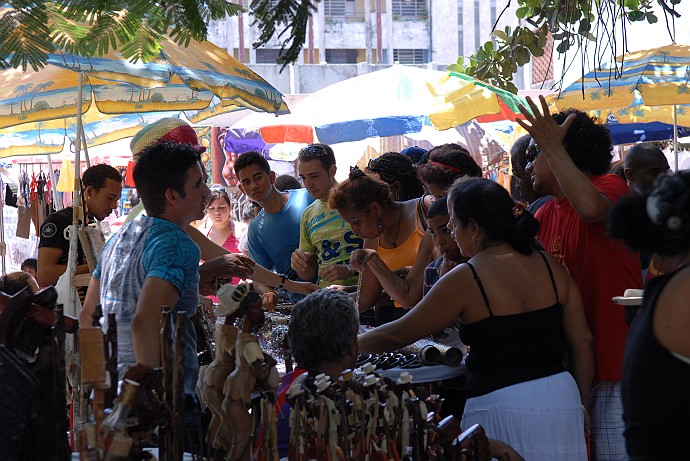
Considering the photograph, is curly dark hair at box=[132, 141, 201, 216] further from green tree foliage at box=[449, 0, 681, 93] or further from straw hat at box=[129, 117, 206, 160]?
green tree foliage at box=[449, 0, 681, 93]

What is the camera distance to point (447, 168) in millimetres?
4215

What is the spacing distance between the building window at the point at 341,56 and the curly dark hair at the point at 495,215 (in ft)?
102

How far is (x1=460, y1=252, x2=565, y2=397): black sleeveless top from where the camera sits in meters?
2.72

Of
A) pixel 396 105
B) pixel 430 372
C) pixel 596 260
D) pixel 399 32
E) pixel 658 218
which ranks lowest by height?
pixel 430 372

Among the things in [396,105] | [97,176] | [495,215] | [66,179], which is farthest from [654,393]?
[66,179]

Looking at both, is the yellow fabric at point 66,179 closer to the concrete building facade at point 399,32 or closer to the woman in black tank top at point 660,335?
the woman in black tank top at point 660,335

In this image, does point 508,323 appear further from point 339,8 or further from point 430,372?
point 339,8

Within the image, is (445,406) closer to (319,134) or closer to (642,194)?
(642,194)

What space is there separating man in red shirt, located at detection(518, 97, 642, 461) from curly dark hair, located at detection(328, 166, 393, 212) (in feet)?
3.60

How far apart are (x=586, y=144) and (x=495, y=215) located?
1.90 feet

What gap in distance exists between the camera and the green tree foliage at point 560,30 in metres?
3.04

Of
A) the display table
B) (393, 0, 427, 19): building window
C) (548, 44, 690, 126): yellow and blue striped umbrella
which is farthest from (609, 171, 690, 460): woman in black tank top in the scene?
(393, 0, 427, 19): building window

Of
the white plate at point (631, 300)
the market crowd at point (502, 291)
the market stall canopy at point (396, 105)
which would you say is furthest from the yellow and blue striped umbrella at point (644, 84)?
the white plate at point (631, 300)

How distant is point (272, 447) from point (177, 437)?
221mm
